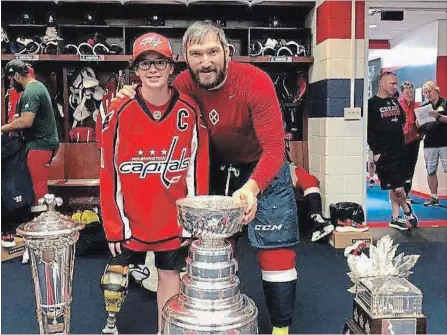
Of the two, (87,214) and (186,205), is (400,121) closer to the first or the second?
(87,214)

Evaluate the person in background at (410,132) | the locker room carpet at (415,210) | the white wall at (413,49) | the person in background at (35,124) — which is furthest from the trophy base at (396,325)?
the white wall at (413,49)

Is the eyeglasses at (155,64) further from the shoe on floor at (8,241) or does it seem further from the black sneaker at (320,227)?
the black sneaker at (320,227)

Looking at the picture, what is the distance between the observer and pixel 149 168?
6.35ft

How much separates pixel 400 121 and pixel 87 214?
2.85 metres

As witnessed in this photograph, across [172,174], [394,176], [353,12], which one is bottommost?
[394,176]

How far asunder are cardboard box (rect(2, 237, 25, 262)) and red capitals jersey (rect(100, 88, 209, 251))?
2225 millimetres

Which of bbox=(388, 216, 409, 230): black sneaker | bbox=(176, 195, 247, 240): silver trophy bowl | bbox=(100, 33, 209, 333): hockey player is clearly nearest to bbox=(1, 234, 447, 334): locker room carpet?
bbox=(388, 216, 409, 230): black sneaker

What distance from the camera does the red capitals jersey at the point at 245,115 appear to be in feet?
6.00

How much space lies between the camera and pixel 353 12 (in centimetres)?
425

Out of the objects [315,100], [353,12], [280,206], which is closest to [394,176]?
[315,100]

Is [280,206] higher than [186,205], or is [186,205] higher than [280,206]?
[186,205]

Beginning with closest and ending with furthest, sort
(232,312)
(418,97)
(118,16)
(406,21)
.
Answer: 1. (232,312)
2. (118,16)
3. (406,21)
4. (418,97)

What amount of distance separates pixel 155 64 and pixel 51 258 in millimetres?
732

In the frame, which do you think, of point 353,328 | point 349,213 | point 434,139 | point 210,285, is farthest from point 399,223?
point 210,285
